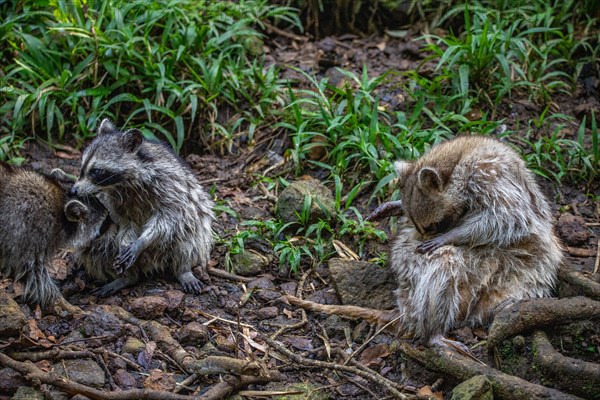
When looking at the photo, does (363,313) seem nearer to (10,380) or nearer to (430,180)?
(430,180)

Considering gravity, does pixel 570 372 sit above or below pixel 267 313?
above

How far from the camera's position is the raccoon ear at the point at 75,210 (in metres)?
5.62

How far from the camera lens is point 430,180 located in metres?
5.31

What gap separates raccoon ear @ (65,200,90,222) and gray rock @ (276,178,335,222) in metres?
1.77

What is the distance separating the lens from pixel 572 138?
23.8 ft

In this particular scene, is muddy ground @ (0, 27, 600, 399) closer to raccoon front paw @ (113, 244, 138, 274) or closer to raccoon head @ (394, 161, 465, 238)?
raccoon front paw @ (113, 244, 138, 274)

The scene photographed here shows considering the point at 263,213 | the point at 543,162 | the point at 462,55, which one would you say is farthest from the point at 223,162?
the point at 543,162

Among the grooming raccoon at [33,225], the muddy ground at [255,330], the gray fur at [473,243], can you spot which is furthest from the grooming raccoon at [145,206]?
the gray fur at [473,243]

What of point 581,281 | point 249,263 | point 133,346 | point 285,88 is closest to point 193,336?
point 133,346

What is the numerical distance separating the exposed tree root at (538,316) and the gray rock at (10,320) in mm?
3103

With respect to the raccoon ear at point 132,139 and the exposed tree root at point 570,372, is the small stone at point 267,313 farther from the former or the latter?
the exposed tree root at point 570,372

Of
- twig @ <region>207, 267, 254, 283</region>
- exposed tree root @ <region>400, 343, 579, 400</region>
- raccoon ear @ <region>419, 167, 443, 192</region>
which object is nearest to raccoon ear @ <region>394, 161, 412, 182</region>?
raccoon ear @ <region>419, 167, 443, 192</region>

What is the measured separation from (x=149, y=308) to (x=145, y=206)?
3.47 feet

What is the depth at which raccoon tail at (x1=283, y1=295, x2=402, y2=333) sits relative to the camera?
5395 millimetres
